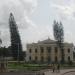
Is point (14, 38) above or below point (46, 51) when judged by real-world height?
above

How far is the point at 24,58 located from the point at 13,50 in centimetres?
915

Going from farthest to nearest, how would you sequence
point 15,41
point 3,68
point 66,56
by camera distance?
1. point 66,56
2. point 15,41
3. point 3,68

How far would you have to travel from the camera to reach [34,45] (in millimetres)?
87250

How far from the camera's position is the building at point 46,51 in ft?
282

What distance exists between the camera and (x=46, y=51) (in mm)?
86438

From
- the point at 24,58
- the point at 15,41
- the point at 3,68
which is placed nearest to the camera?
the point at 3,68

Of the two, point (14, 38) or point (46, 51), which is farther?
point (46, 51)

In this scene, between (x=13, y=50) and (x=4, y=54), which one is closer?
(x=13, y=50)

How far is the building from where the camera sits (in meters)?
85.9

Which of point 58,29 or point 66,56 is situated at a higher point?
point 58,29

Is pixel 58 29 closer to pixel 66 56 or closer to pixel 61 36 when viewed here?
pixel 61 36

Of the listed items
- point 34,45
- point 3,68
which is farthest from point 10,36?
point 3,68

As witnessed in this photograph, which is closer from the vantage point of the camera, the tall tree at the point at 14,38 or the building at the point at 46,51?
the tall tree at the point at 14,38

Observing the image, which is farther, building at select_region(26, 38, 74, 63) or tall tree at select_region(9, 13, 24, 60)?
building at select_region(26, 38, 74, 63)
